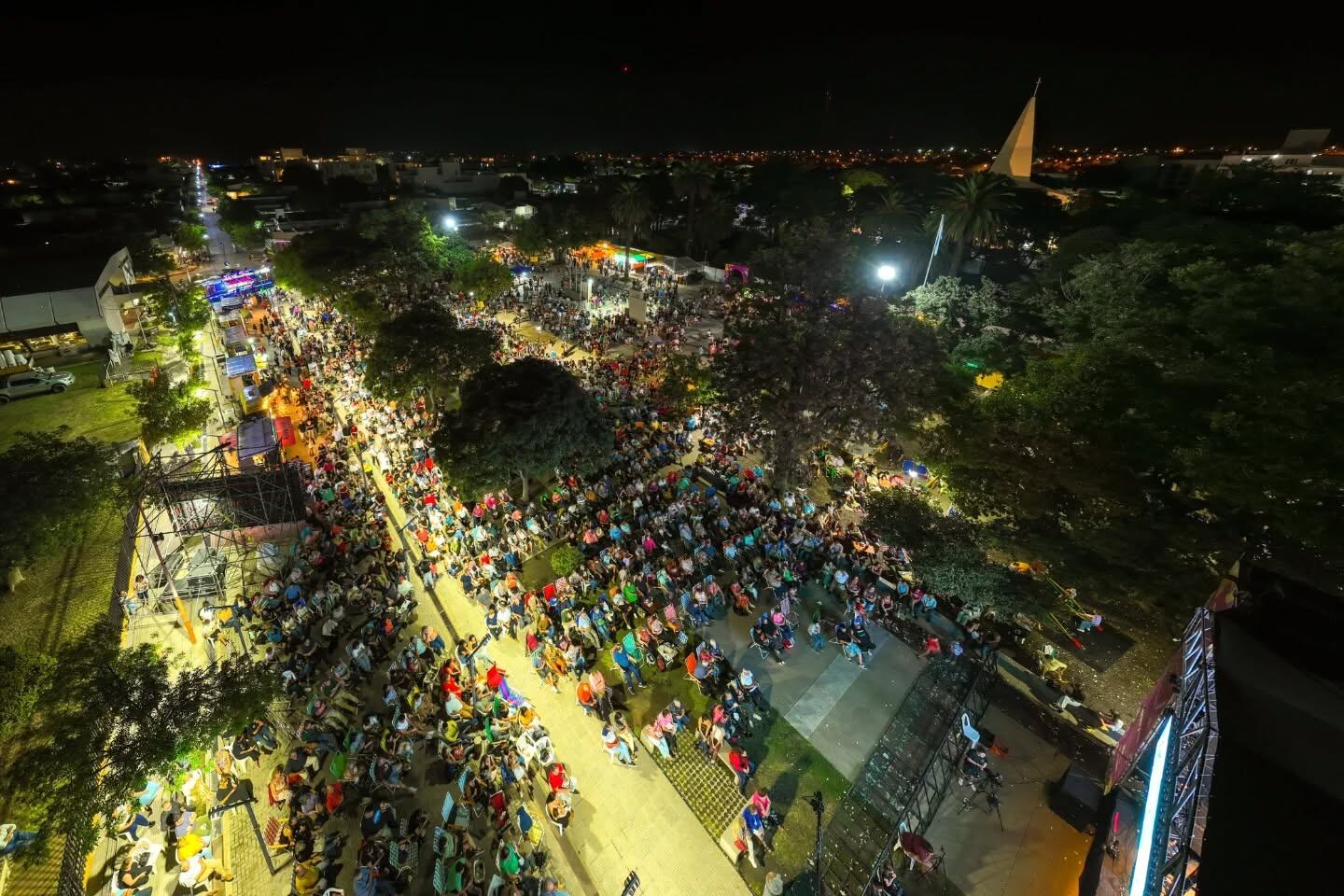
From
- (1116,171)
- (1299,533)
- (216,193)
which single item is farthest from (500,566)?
(216,193)

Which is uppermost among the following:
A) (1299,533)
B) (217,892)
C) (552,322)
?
(552,322)

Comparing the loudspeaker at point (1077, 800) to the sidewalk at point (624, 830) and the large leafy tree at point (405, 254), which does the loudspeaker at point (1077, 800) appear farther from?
the large leafy tree at point (405, 254)

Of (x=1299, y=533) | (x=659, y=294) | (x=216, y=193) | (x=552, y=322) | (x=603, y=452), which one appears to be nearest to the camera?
(x=1299, y=533)

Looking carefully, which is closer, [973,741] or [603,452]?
[973,741]

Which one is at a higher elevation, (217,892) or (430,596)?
(430,596)

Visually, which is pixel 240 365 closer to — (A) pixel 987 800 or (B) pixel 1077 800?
(A) pixel 987 800

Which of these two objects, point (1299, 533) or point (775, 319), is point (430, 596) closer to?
point (775, 319)

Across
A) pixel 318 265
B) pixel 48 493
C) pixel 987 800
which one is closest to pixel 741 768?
pixel 987 800
